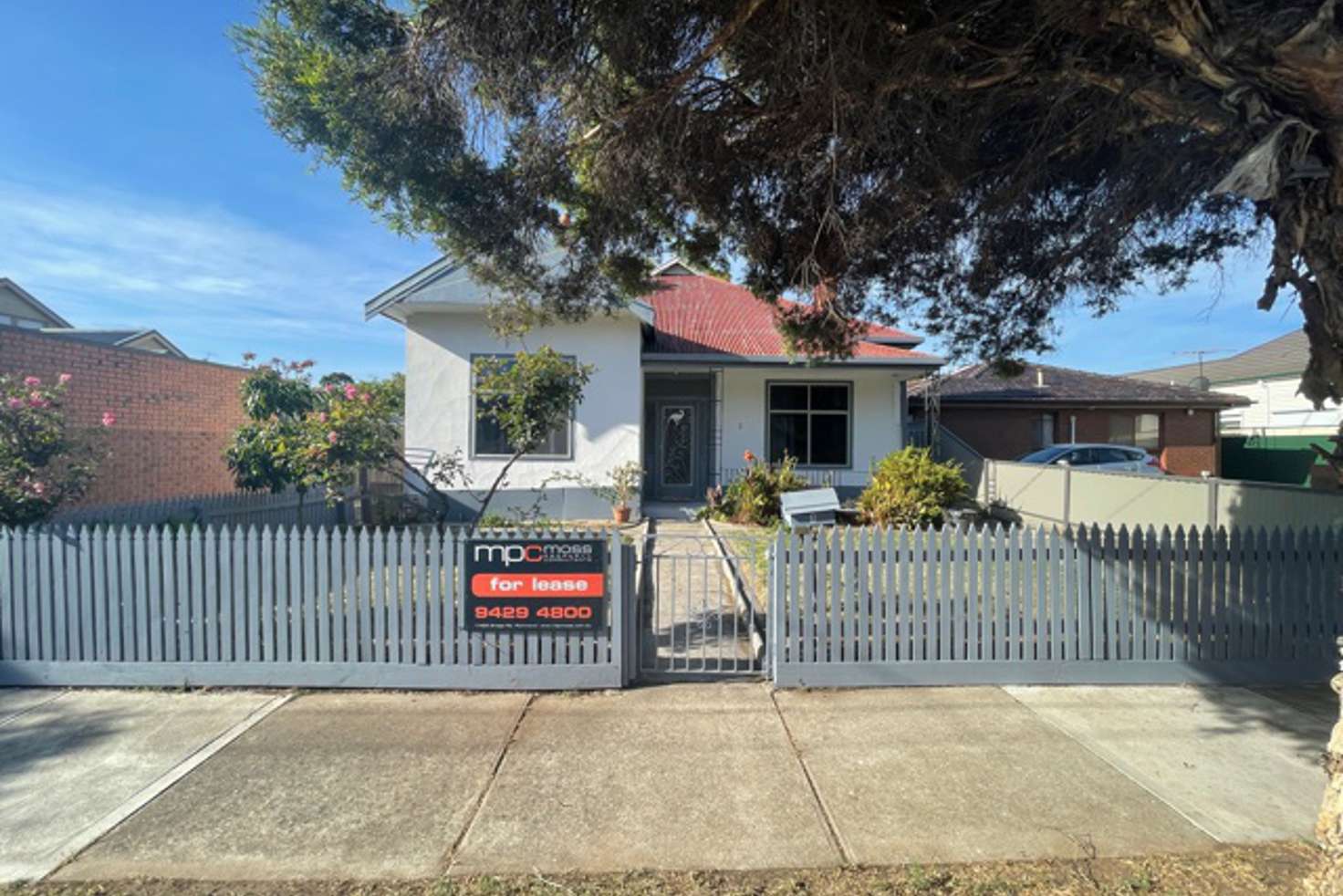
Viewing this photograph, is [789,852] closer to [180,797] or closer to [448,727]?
[448,727]

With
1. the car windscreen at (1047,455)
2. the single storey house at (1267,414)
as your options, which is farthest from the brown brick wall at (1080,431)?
the car windscreen at (1047,455)

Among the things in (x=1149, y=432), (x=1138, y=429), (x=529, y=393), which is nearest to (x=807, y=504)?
(x=529, y=393)

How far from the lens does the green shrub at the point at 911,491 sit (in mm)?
10234

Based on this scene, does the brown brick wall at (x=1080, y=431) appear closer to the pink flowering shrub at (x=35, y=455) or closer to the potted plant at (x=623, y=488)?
the potted plant at (x=623, y=488)

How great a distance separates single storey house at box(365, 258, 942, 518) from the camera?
1216cm

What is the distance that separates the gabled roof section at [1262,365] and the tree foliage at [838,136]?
1157 inches

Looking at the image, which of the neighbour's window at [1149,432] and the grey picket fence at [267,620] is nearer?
the grey picket fence at [267,620]

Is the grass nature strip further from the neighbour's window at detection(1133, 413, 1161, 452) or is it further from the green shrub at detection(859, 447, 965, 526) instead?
the neighbour's window at detection(1133, 413, 1161, 452)

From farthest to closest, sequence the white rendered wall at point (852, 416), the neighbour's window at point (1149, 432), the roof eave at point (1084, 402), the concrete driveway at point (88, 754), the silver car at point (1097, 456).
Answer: the neighbour's window at point (1149, 432)
the roof eave at point (1084, 402)
the silver car at point (1097, 456)
the white rendered wall at point (852, 416)
the concrete driveway at point (88, 754)

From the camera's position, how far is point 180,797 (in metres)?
3.60

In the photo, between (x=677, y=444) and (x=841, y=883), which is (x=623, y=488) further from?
(x=841, y=883)

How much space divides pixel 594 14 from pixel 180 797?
4978mm

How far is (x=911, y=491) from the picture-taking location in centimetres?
1039

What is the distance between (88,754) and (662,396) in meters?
11.9
